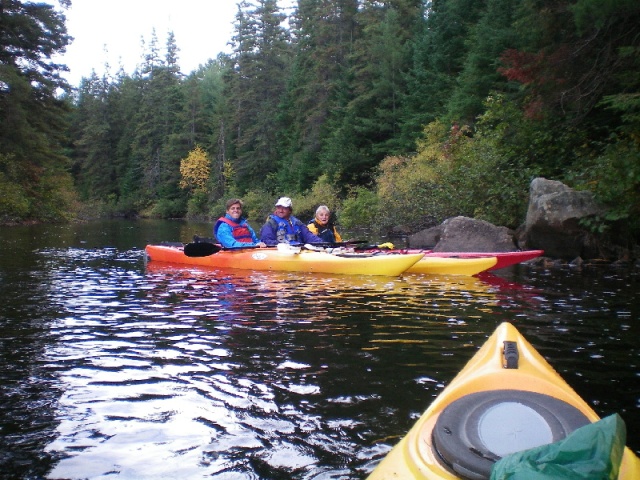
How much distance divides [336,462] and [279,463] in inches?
11.5

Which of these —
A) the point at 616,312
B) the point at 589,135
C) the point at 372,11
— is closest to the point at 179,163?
the point at 372,11

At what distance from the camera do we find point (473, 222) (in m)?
12.0

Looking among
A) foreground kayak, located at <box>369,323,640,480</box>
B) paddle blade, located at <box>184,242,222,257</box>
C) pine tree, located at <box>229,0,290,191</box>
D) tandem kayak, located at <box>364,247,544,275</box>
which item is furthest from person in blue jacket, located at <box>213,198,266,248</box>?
pine tree, located at <box>229,0,290,191</box>

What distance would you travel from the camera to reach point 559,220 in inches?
415

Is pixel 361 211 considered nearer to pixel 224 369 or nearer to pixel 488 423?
pixel 224 369

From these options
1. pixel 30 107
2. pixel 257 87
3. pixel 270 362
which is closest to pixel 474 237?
pixel 270 362

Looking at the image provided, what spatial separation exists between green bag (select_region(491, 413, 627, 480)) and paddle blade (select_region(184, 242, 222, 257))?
9.45m

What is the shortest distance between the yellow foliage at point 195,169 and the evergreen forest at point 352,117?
0.14 meters

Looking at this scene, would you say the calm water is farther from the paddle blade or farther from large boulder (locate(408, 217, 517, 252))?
large boulder (locate(408, 217, 517, 252))

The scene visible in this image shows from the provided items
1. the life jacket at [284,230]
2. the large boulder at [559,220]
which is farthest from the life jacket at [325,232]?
the large boulder at [559,220]

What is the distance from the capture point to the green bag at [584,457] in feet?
5.13

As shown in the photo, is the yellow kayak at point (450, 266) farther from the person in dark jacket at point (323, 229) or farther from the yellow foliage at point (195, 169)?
the yellow foliage at point (195, 169)

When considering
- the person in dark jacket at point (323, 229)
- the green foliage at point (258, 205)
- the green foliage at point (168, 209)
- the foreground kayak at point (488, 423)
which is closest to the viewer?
the foreground kayak at point (488, 423)

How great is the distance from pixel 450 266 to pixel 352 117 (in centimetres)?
2156
